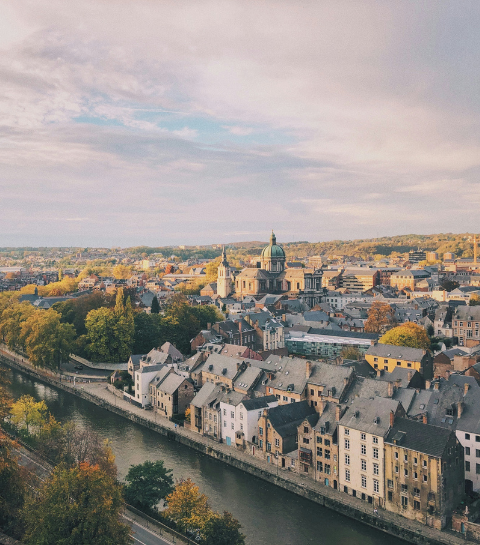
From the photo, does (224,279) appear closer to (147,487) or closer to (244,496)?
(244,496)

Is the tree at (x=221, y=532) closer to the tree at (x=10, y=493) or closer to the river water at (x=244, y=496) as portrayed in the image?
the river water at (x=244, y=496)

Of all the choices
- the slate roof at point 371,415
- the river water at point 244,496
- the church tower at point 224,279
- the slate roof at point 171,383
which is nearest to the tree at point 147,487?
the river water at point 244,496

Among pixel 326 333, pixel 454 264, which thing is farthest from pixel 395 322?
pixel 454 264

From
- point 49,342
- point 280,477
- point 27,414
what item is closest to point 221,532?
point 280,477

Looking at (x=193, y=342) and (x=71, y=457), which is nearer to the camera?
(x=71, y=457)

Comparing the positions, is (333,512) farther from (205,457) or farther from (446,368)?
(446,368)

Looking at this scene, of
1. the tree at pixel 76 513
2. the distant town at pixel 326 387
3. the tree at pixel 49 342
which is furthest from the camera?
the tree at pixel 49 342

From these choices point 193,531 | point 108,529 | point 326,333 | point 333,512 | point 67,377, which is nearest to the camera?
point 108,529
